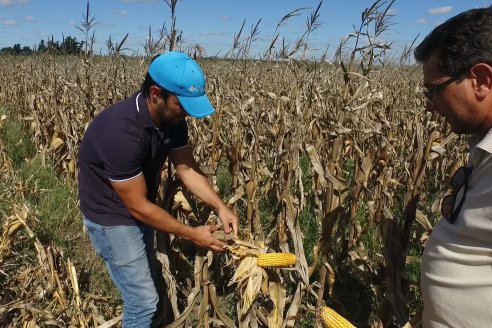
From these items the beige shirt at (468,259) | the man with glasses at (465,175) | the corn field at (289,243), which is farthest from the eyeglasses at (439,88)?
the corn field at (289,243)

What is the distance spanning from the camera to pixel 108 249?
10.1 feet

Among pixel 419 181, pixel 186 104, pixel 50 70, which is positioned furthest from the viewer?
pixel 50 70

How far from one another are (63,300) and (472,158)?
10.1 feet

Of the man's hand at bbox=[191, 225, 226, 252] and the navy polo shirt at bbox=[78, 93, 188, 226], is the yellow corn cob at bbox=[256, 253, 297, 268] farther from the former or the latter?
the navy polo shirt at bbox=[78, 93, 188, 226]

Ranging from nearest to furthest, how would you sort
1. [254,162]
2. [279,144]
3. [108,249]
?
[108,249], [254,162], [279,144]

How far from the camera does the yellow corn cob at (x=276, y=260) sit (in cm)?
270

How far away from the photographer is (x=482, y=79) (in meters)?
1.63

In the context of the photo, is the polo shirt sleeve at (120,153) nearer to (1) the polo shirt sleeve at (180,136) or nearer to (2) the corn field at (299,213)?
(1) the polo shirt sleeve at (180,136)

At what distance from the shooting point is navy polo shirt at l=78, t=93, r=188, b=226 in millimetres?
2648

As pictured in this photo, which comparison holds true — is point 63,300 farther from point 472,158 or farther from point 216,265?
point 472,158

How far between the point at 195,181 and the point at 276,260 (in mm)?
906

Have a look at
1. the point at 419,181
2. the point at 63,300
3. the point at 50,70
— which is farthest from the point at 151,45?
the point at 50,70

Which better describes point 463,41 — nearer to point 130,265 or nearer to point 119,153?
point 119,153

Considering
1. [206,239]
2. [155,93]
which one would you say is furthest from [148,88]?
[206,239]
